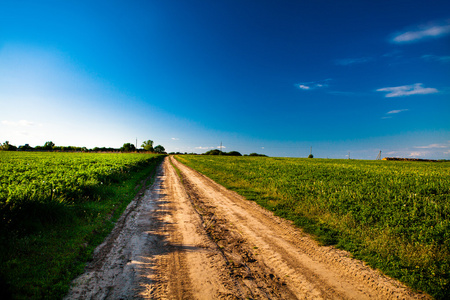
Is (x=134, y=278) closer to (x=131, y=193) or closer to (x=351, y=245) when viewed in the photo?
(x=351, y=245)

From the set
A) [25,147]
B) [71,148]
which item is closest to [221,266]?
[25,147]

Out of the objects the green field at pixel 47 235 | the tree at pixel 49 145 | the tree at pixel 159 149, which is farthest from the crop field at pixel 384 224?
the tree at pixel 159 149

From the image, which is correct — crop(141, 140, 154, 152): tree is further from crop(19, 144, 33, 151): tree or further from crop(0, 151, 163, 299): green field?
crop(0, 151, 163, 299): green field

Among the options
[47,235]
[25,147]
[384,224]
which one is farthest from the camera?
[25,147]

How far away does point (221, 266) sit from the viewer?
4.57 meters

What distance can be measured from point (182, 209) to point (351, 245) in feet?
21.9

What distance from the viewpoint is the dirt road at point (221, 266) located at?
375 centimetres

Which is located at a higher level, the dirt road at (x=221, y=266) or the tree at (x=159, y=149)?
the tree at (x=159, y=149)

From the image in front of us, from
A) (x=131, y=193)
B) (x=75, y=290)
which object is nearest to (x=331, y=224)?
(x=75, y=290)

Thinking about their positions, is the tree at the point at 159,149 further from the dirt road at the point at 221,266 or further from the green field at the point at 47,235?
the dirt road at the point at 221,266

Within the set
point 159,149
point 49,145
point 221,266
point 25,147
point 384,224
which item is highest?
point 159,149

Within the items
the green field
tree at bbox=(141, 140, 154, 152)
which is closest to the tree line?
tree at bbox=(141, 140, 154, 152)

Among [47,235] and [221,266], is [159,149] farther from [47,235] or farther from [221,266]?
[221,266]

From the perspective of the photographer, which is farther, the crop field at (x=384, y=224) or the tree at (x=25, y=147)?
the tree at (x=25, y=147)
